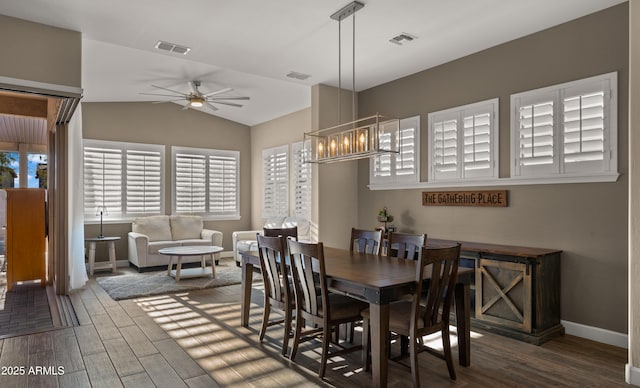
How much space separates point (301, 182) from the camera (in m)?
7.34

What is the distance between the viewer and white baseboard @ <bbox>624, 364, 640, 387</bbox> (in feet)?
9.04

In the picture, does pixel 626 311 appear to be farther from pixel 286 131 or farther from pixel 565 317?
pixel 286 131

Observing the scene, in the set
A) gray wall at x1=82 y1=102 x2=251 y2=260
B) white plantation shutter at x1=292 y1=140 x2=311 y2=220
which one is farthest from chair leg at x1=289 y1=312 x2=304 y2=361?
gray wall at x1=82 y1=102 x2=251 y2=260

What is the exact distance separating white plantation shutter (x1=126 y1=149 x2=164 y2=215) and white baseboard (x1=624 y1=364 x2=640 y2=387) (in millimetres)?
7214

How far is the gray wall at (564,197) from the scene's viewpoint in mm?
3504

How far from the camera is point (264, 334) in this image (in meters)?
3.61

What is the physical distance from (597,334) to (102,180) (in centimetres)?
743

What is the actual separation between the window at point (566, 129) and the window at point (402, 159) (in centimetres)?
131

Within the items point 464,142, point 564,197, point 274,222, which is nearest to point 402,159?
point 464,142

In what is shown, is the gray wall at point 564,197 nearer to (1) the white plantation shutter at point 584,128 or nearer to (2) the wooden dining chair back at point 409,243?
(1) the white plantation shutter at point 584,128

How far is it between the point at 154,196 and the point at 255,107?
2.56 metres

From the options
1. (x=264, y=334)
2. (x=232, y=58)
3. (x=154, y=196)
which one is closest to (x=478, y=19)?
(x=232, y=58)

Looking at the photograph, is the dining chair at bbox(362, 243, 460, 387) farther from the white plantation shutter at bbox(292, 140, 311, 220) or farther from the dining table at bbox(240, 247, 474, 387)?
the white plantation shutter at bbox(292, 140, 311, 220)

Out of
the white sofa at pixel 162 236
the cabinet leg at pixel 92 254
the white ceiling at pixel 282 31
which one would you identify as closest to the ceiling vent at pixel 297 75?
the white ceiling at pixel 282 31
